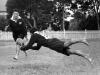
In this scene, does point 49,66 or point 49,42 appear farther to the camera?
point 49,66

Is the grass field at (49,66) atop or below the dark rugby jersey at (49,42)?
below

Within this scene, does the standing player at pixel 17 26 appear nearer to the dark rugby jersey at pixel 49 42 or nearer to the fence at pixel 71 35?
the dark rugby jersey at pixel 49 42

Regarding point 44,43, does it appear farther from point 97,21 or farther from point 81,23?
point 81,23

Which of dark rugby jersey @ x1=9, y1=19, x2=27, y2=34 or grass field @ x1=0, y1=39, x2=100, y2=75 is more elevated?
dark rugby jersey @ x1=9, y1=19, x2=27, y2=34

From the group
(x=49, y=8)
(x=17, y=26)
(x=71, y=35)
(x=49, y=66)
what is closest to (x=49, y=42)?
(x=49, y=66)

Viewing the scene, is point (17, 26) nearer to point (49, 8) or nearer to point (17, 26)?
point (17, 26)

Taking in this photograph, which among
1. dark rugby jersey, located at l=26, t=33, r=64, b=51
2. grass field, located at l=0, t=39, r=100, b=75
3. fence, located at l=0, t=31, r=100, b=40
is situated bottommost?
fence, located at l=0, t=31, r=100, b=40

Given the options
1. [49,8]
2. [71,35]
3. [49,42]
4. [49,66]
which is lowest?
[71,35]

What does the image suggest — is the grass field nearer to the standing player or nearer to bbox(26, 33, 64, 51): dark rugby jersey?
bbox(26, 33, 64, 51): dark rugby jersey

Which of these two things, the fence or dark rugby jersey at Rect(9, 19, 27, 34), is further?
the fence

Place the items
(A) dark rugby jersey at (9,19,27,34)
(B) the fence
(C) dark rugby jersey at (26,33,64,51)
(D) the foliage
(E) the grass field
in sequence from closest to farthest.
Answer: (E) the grass field, (C) dark rugby jersey at (26,33,64,51), (A) dark rugby jersey at (9,19,27,34), (B) the fence, (D) the foliage

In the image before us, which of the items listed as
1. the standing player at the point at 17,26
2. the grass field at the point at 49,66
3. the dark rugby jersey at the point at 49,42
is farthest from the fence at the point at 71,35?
the dark rugby jersey at the point at 49,42

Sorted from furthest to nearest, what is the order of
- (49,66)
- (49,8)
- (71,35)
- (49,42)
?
1. (49,8)
2. (71,35)
3. (49,66)
4. (49,42)

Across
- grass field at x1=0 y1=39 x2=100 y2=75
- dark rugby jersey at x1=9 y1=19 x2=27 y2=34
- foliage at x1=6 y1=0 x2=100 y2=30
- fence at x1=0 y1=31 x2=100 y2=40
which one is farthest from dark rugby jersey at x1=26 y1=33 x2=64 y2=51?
foliage at x1=6 y1=0 x2=100 y2=30
